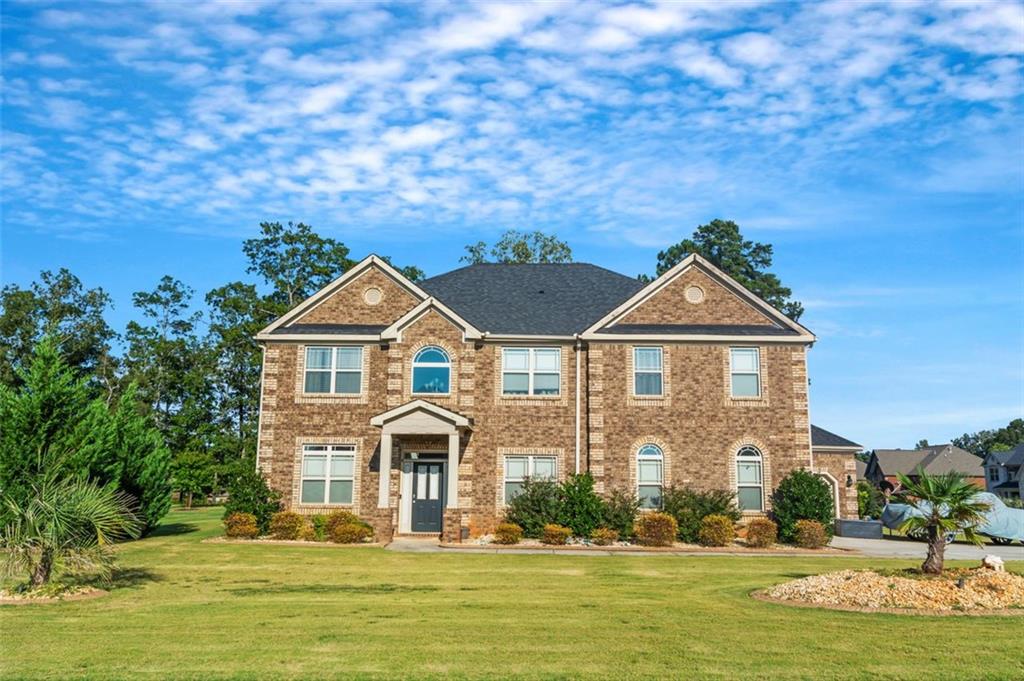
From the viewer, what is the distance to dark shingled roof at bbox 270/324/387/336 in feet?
88.7

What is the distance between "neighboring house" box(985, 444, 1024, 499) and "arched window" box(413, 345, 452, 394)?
7238 cm

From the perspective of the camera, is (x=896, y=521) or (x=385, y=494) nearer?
(x=385, y=494)

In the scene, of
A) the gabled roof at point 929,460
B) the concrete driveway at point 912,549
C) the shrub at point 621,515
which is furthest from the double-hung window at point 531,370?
the gabled roof at point 929,460

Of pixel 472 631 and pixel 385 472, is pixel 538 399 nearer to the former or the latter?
pixel 385 472

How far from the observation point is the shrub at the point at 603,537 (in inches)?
941

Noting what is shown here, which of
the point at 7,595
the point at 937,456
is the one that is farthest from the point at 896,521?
the point at 937,456

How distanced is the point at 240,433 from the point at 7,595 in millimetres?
42841

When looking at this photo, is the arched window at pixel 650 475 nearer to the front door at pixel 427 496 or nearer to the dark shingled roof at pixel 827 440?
the front door at pixel 427 496

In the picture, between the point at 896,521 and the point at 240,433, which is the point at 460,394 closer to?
the point at 896,521

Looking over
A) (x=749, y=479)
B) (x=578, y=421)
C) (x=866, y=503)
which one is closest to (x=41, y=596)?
(x=578, y=421)

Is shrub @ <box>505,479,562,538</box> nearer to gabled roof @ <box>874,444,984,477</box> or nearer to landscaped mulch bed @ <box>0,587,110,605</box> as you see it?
landscaped mulch bed @ <box>0,587,110,605</box>

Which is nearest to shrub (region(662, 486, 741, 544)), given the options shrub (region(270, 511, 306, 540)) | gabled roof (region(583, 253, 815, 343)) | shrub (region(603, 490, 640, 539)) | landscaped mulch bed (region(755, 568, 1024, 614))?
shrub (region(603, 490, 640, 539))

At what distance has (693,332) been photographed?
26.7m

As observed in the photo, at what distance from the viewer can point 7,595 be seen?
13.5 metres
